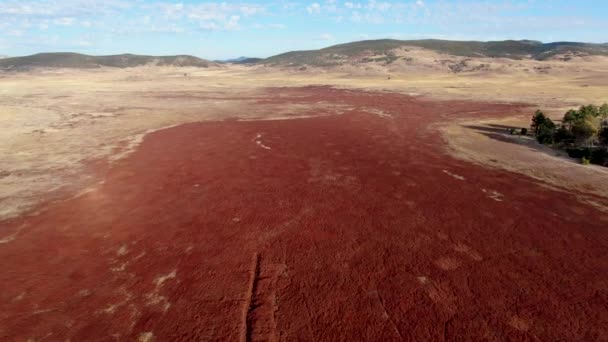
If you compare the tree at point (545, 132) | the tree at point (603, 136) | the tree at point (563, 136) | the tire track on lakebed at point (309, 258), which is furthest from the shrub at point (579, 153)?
the tire track on lakebed at point (309, 258)

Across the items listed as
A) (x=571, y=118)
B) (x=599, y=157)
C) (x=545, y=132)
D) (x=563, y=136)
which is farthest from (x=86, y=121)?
(x=571, y=118)

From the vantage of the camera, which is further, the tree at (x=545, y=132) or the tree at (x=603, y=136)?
the tree at (x=545, y=132)

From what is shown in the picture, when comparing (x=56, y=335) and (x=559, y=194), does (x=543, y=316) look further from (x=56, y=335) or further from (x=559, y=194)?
(x=56, y=335)

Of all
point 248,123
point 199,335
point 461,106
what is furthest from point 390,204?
point 461,106

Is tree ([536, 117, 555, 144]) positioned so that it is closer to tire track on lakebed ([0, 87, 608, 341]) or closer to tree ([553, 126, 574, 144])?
tree ([553, 126, 574, 144])

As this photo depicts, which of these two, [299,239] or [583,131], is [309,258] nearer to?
[299,239]

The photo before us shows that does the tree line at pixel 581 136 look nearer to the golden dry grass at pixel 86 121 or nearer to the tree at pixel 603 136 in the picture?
the tree at pixel 603 136
